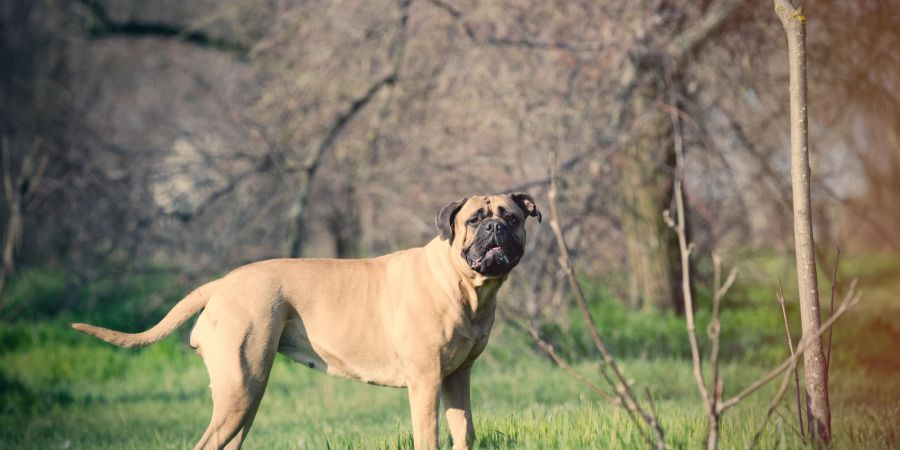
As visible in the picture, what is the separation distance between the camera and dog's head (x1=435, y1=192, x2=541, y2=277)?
5.19 metres

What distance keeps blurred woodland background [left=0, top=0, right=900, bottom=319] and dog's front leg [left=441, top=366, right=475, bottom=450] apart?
13.0 ft

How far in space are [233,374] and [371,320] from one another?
2.75 ft

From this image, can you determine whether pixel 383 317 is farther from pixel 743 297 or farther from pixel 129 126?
pixel 129 126

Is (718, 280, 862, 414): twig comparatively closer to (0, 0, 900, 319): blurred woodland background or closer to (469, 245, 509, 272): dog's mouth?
(469, 245, 509, 272): dog's mouth

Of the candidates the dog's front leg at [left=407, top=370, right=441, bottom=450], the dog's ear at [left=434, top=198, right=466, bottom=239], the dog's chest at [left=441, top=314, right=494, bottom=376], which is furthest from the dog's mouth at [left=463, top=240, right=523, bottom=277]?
the dog's front leg at [left=407, top=370, right=441, bottom=450]

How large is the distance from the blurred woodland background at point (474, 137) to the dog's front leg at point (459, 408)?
3951 mm

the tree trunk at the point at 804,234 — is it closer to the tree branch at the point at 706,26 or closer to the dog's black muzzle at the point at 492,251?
the dog's black muzzle at the point at 492,251

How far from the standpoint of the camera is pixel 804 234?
476cm

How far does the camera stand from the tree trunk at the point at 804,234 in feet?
15.2

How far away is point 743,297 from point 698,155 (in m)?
3.12

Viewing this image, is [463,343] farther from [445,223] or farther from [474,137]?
[474,137]

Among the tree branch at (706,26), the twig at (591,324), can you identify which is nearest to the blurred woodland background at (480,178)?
the tree branch at (706,26)

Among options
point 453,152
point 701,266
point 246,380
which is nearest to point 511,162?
point 453,152

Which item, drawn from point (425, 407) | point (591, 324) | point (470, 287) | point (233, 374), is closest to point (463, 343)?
point (470, 287)
